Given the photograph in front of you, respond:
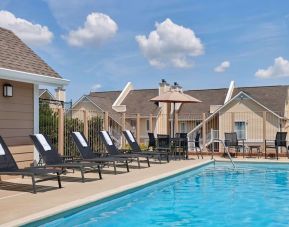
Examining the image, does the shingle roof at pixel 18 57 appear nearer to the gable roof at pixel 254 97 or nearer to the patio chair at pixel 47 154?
the patio chair at pixel 47 154

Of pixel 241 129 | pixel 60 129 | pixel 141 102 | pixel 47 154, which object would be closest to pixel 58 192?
pixel 47 154

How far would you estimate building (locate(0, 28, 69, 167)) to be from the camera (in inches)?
388

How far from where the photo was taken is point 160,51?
24438mm

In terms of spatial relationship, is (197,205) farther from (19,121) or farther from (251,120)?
(251,120)

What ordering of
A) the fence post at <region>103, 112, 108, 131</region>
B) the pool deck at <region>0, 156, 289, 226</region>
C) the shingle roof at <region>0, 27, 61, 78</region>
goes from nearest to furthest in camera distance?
the pool deck at <region>0, 156, 289, 226</region> < the shingle roof at <region>0, 27, 61, 78</region> < the fence post at <region>103, 112, 108, 131</region>

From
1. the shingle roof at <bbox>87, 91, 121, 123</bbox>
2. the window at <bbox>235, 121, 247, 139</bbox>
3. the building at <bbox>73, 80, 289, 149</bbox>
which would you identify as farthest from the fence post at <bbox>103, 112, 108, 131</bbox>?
the shingle roof at <bbox>87, 91, 121, 123</bbox>

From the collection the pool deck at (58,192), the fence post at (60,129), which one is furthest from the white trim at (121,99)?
the pool deck at (58,192)

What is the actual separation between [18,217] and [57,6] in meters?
13.5

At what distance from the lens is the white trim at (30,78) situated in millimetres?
9455

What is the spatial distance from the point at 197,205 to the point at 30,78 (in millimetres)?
4911

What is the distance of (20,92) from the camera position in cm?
1045

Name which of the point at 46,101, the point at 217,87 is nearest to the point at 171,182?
the point at 46,101

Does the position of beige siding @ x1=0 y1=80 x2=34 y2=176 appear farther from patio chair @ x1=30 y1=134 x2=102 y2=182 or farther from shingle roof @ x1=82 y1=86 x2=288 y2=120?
shingle roof @ x1=82 y1=86 x2=288 y2=120

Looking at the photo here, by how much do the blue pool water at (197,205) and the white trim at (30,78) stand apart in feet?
12.1
